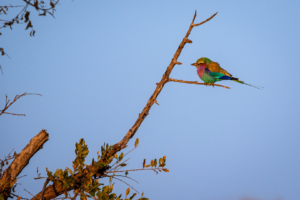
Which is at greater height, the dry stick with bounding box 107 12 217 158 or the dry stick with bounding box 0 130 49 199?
the dry stick with bounding box 107 12 217 158

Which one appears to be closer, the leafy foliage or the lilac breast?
the leafy foliage

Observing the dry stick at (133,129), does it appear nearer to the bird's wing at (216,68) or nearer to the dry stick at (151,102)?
the dry stick at (151,102)

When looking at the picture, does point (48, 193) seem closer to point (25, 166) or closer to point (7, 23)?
point (25, 166)

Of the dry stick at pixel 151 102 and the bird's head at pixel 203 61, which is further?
the bird's head at pixel 203 61

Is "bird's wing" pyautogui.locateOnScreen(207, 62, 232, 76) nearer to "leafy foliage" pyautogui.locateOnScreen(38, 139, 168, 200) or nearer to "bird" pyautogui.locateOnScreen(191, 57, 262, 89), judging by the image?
"bird" pyautogui.locateOnScreen(191, 57, 262, 89)

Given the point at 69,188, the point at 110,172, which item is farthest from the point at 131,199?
the point at 69,188

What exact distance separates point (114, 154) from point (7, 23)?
247cm

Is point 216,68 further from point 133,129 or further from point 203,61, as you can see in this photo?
point 133,129

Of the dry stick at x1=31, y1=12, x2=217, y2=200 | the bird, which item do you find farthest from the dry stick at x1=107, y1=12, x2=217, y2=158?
the bird

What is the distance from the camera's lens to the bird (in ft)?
25.3

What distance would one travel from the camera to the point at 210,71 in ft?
25.5

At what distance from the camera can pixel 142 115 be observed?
4.03 metres

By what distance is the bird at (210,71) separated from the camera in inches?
304

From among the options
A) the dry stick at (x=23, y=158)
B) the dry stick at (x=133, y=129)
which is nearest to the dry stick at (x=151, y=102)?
the dry stick at (x=133, y=129)
